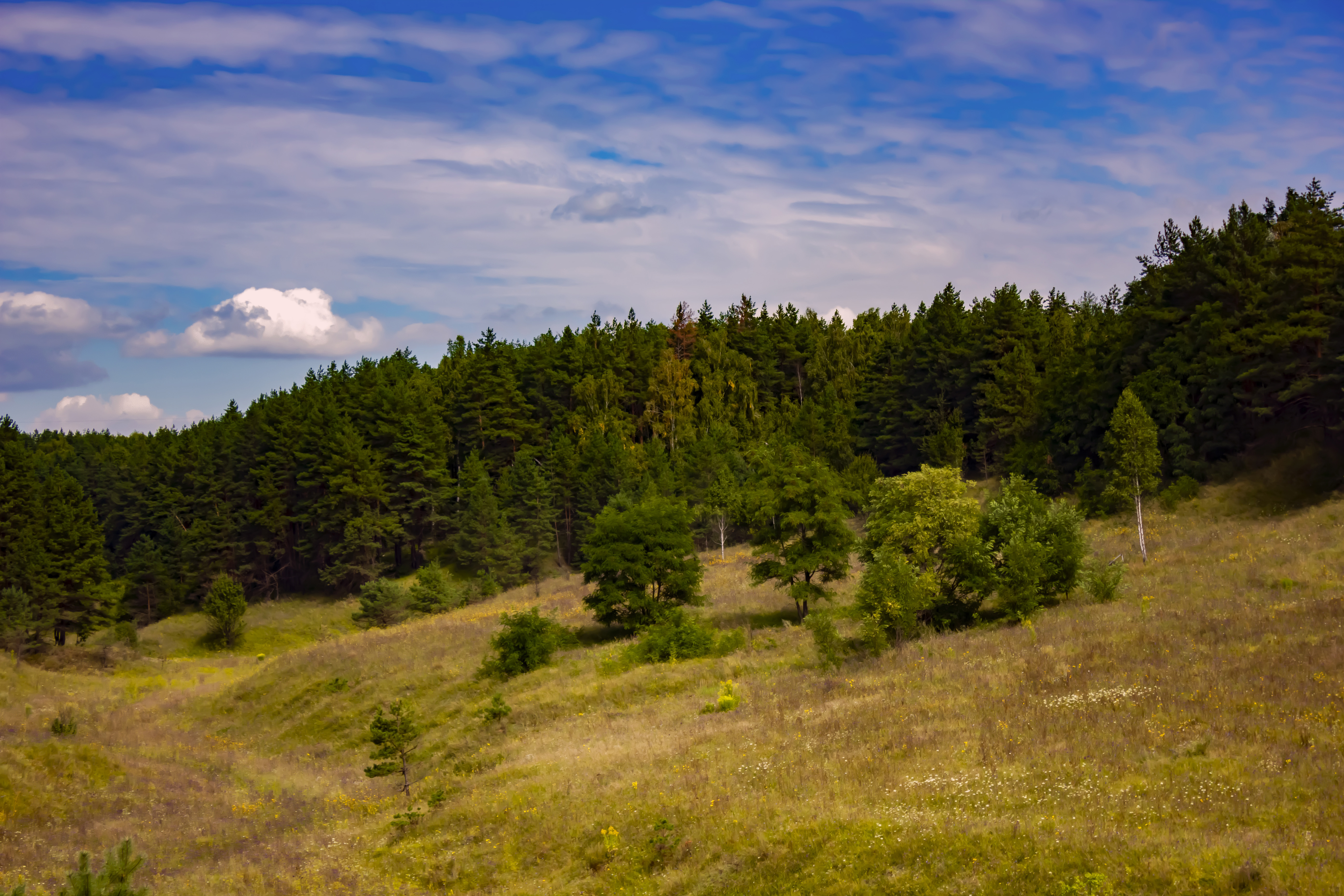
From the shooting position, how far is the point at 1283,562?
3136 centimetres

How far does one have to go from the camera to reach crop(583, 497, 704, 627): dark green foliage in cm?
3969

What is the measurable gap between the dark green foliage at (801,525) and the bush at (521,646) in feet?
32.5

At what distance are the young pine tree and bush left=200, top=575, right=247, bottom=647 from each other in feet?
212

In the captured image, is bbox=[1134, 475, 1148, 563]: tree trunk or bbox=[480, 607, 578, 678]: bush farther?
bbox=[1134, 475, 1148, 563]: tree trunk

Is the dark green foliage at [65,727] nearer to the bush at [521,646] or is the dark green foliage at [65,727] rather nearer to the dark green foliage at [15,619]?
the bush at [521,646]

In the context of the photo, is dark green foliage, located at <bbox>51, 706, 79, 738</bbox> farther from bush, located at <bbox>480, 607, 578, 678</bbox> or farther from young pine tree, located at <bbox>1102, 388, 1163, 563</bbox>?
young pine tree, located at <bbox>1102, 388, 1163, 563</bbox>

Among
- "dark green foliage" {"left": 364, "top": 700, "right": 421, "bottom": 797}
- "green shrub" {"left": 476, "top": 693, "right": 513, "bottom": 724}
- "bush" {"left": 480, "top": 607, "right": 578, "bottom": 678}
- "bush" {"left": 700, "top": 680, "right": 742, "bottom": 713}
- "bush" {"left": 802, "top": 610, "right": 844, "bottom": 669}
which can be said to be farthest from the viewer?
"bush" {"left": 480, "top": 607, "right": 578, "bottom": 678}

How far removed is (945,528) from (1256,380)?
33.7 meters

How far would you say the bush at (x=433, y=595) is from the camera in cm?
6594

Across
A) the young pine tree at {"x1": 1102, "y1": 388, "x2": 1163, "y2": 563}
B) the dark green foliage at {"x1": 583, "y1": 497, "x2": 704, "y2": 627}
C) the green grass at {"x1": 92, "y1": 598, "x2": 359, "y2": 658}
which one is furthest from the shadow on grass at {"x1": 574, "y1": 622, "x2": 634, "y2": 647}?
the green grass at {"x1": 92, "y1": 598, "x2": 359, "y2": 658}

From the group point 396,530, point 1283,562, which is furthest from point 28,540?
point 1283,562

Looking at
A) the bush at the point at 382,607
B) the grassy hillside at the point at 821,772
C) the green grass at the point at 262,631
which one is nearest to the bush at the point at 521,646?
the grassy hillside at the point at 821,772

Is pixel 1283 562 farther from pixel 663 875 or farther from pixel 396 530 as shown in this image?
pixel 396 530

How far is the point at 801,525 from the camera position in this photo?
3741cm
